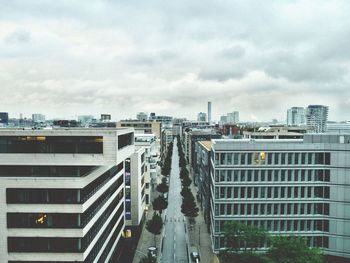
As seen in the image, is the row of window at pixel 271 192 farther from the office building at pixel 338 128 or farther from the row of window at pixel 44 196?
the row of window at pixel 44 196

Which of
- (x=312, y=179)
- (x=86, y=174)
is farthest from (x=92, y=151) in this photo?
(x=312, y=179)

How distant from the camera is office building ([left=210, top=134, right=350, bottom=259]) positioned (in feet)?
228

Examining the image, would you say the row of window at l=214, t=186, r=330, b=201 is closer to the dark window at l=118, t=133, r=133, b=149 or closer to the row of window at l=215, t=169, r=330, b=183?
the row of window at l=215, t=169, r=330, b=183

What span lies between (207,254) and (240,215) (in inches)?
425

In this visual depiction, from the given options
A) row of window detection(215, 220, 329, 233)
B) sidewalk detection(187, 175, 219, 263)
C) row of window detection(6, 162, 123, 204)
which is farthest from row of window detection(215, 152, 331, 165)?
row of window detection(6, 162, 123, 204)

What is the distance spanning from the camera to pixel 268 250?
52250mm

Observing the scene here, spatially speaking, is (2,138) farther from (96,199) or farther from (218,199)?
(218,199)

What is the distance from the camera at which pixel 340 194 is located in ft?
227

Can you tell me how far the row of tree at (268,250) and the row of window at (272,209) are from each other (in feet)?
44.7

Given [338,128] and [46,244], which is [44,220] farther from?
[338,128]

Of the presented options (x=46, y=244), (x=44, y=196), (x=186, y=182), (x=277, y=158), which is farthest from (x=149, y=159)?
(x=44, y=196)

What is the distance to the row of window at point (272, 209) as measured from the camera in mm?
70875

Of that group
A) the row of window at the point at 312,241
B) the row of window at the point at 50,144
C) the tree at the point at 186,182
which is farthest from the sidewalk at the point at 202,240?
the row of window at the point at 50,144

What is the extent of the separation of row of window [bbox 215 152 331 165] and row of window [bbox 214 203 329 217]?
8.58m
